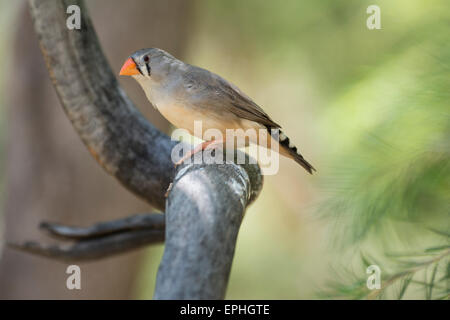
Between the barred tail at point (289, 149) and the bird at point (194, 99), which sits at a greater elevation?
the bird at point (194, 99)

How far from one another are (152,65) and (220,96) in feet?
0.75

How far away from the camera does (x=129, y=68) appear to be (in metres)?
1.58

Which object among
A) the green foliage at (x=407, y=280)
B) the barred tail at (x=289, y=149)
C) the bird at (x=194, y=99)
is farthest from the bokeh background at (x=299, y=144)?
the bird at (x=194, y=99)

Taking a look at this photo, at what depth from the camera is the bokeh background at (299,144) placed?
1.75 meters

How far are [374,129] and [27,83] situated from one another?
2124 mm

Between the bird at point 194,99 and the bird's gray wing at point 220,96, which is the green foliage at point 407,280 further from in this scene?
the bird's gray wing at point 220,96

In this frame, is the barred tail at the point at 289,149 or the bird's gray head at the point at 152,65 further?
the barred tail at the point at 289,149

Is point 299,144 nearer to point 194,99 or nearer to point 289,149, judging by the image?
point 289,149

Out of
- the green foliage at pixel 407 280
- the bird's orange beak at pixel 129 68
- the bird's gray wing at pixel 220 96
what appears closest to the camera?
the green foliage at pixel 407 280

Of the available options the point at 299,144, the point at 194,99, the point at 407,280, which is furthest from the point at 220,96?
the point at 299,144

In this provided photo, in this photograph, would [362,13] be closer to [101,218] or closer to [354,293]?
[101,218]

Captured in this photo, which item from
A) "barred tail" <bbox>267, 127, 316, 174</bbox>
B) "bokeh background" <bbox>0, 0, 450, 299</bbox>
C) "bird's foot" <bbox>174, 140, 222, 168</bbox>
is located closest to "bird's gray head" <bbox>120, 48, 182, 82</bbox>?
"bird's foot" <bbox>174, 140, 222, 168</bbox>

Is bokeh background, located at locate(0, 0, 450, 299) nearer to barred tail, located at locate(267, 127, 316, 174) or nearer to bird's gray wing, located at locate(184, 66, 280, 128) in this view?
barred tail, located at locate(267, 127, 316, 174)
